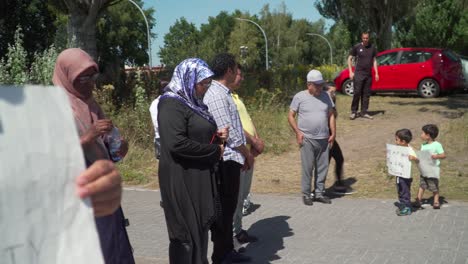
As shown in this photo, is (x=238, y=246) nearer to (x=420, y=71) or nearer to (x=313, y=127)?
(x=313, y=127)

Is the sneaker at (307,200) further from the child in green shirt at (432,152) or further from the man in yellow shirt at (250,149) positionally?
the man in yellow shirt at (250,149)

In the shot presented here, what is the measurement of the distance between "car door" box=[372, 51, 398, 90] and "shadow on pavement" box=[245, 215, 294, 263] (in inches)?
426

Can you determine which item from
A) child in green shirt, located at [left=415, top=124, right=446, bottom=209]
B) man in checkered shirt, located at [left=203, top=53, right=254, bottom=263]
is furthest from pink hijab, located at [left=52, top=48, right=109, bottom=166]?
child in green shirt, located at [left=415, top=124, right=446, bottom=209]

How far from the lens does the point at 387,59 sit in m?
17.0

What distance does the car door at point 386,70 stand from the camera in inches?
662

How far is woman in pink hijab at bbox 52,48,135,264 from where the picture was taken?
102 inches

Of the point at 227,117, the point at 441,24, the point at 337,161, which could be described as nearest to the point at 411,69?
the point at 337,161

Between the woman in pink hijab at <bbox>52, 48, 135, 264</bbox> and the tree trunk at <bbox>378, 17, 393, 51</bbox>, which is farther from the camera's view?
the tree trunk at <bbox>378, 17, 393, 51</bbox>

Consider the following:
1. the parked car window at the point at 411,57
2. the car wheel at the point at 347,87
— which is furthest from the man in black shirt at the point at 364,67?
the car wheel at the point at 347,87

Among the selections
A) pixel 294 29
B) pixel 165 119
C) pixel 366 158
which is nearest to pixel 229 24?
pixel 294 29

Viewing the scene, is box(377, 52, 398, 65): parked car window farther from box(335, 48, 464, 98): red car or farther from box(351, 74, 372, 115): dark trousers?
box(351, 74, 372, 115): dark trousers

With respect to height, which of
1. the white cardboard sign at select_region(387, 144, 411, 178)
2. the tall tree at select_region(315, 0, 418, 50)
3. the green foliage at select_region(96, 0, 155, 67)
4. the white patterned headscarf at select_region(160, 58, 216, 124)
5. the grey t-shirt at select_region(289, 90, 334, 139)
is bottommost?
the white cardboard sign at select_region(387, 144, 411, 178)

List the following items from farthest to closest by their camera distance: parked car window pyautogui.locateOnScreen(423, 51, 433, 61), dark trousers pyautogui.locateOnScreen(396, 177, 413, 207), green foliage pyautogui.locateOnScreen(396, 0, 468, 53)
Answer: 1. green foliage pyautogui.locateOnScreen(396, 0, 468, 53)
2. parked car window pyautogui.locateOnScreen(423, 51, 433, 61)
3. dark trousers pyautogui.locateOnScreen(396, 177, 413, 207)

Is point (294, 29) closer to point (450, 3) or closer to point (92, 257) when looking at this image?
point (450, 3)
